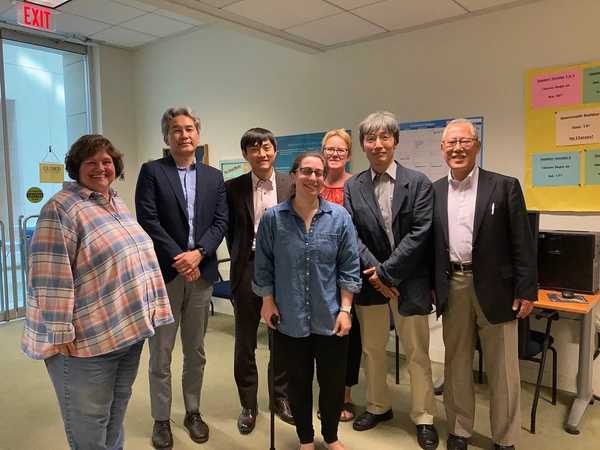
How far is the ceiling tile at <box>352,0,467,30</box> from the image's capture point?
2932 mm

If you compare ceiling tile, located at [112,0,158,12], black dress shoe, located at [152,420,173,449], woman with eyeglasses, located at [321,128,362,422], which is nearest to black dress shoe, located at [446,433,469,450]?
woman with eyeglasses, located at [321,128,362,422]

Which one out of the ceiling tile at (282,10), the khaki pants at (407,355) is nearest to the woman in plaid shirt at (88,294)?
the khaki pants at (407,355)

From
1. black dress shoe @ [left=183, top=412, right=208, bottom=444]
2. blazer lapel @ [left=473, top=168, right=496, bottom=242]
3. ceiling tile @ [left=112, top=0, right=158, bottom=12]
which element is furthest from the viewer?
ceiling tile @ [left=112, top=0, right=158, bottom=12]

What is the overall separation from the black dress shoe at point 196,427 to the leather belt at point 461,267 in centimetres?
152

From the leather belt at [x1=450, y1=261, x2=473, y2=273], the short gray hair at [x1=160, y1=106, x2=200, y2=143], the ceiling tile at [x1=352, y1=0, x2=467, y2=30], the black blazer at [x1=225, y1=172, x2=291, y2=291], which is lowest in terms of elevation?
the leather belt at [x1=450, y1=261, x2=473, y2=273]

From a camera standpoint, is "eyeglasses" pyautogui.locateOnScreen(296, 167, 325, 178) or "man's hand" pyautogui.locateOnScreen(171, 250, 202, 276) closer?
"eyeglasses" pyautogui.locateOnScreen(296, 167, 325, 178)

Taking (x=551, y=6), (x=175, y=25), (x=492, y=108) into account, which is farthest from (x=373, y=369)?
(x=175, y=25)

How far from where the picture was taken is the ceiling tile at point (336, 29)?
321 cm

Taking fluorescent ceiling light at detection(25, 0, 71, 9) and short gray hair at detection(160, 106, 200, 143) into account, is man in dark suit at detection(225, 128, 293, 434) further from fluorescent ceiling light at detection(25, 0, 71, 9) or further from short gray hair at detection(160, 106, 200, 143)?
fluorescent ceiling light at detection(25, 0, 71, 9)

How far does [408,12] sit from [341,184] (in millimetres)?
1346

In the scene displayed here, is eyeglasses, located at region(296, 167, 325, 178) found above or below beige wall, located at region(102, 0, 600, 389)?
below

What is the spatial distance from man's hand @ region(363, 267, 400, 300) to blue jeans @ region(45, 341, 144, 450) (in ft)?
3.68

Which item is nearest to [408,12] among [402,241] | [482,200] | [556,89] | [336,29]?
[336,29]

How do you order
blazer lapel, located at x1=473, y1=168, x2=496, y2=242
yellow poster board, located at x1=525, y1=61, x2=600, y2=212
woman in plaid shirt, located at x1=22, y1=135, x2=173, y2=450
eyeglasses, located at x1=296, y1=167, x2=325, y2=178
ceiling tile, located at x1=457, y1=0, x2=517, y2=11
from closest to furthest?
woman in plaid shirt, located at x1=22, y1=135, x2=173, y2=450 < eyeglasses, located at x1=296, y1=167, x2=325, y2=178 < blazer lapel, located at x1=473, y1=168, x2=496, y2=242 < yellow poster board, located at x1=525, y1=61, x2=600, y2=212 < ceiling tile, located at x1=457, y1=0, x2=517, y2=11
